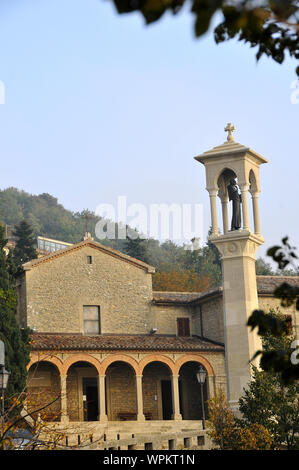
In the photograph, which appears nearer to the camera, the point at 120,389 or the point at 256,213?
the point at 256,213

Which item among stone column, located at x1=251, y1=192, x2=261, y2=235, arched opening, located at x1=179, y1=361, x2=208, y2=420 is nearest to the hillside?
arched opening, located at x1=179, y1=361, x2=208, y2=420

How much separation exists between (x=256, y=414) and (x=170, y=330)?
63.1 feet

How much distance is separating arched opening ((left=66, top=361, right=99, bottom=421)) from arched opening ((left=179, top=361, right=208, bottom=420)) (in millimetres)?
4272

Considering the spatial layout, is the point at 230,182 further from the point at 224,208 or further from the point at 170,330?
the point at 170,330

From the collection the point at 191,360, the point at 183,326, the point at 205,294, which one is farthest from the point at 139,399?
the point at 205,294

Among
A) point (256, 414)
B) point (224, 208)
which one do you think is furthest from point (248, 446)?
point (224, 208)

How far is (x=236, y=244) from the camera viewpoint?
83.1 feet

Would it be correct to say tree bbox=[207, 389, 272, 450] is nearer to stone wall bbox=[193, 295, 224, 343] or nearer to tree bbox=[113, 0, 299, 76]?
stone wall bbox=[193, 295, 224, 343]

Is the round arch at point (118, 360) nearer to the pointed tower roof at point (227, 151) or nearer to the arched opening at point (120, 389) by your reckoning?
the arched opening at point (120, 389)

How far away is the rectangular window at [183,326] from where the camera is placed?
142 ft

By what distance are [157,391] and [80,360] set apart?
16.5 ft

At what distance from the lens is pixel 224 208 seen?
1067 inches

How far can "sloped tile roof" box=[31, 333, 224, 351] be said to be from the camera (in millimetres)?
38438

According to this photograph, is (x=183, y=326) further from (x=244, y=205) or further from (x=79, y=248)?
(x=244, y=205)
